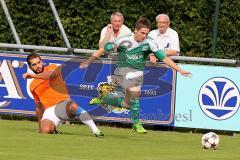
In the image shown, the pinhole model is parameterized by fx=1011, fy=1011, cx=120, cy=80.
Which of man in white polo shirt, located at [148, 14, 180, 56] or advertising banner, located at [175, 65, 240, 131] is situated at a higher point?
man in white polo shirt, located at [148, 14, 180, 56]

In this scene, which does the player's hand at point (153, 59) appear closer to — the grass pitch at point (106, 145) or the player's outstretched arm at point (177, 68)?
the grass pitch at point (106, 145)

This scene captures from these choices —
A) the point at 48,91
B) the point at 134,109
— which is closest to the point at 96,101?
the point at 134,109

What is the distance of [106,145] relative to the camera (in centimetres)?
1525

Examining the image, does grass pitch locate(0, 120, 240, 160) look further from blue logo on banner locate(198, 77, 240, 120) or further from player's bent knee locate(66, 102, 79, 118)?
blue logo on banner locate(198, 77, 240, 120)

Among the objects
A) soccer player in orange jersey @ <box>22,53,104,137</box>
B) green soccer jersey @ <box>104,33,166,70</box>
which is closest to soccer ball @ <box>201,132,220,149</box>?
soccer player in orange jersey @ <box>22,53,104,137</box>

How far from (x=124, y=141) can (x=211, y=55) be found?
282 inches

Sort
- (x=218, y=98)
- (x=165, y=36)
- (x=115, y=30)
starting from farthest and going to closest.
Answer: (x=165, y=36)
(x=115, y=30)
(x=218, y=98)

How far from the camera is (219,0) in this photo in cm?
2247

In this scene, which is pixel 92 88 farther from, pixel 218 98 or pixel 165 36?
pixel 218 98

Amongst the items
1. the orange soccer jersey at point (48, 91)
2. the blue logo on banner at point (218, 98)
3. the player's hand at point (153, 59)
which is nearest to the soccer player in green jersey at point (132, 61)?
the orange soccer jersey at point (48, 91)

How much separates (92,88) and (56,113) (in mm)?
2649

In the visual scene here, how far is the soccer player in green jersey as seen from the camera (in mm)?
17594

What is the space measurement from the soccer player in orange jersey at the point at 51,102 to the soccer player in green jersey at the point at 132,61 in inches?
27.1

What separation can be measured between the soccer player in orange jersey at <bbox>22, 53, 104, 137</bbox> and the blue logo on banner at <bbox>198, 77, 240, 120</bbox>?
296cm
